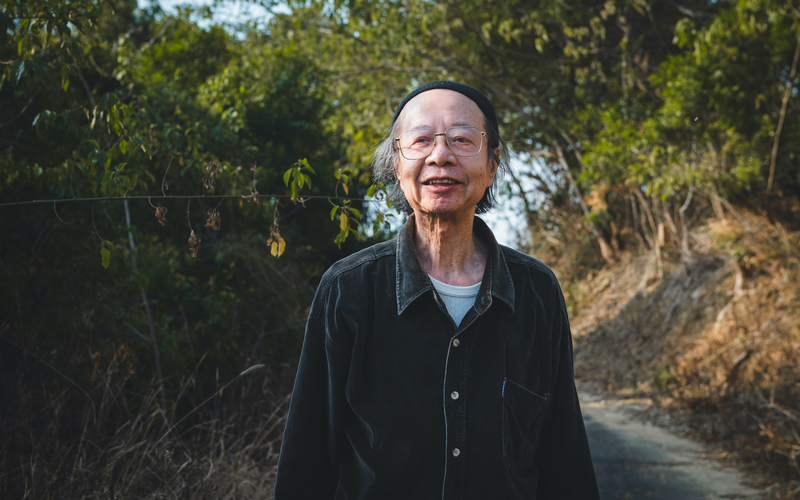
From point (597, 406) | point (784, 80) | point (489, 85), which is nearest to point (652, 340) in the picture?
point (597, 406)

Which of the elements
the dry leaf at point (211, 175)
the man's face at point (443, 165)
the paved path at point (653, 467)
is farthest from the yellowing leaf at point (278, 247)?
the paved path at point (653, 467)

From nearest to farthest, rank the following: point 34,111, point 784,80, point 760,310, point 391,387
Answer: point 391,387 → point 34,111 → point 784,80 → point 760,310

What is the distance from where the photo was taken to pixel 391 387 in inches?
64.6

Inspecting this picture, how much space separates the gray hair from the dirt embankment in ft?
13.4

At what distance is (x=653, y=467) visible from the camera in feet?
18.7

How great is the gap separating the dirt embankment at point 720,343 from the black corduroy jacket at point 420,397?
157 inches

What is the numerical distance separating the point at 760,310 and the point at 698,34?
3.84 metres

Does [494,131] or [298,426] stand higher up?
[494,131]

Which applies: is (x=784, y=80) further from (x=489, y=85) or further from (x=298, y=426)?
(x=298, y=426)

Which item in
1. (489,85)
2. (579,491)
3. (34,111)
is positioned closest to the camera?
(579,491)

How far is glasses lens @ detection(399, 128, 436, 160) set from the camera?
1758 mm

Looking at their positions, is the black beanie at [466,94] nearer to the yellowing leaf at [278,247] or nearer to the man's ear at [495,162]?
the man's ear at [495,162]

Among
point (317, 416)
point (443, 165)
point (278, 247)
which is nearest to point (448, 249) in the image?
point (443, 165)

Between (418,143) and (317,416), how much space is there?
84cm
